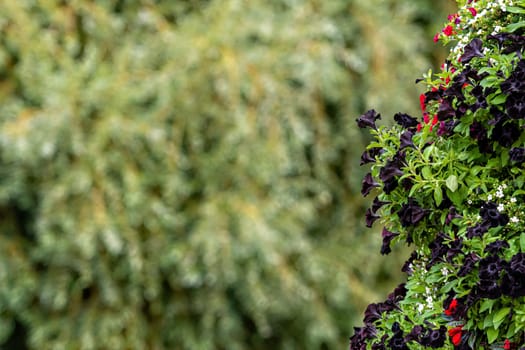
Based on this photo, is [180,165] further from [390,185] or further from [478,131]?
[478,131]

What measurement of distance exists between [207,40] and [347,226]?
124 cm

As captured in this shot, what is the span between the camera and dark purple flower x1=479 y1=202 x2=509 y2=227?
117cm

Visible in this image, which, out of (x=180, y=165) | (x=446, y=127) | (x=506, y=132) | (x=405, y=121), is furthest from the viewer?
(x=180, y=165)

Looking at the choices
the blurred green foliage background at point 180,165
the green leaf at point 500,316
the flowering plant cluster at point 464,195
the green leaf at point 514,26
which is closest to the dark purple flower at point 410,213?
the flowering plant cluster at point 464,195

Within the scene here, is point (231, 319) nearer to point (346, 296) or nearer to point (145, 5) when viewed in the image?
point (346, 296)

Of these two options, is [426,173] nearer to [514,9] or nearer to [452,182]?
[452,182]

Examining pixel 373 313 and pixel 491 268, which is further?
pixel 373 313

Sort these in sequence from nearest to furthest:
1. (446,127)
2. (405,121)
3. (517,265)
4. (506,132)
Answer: (517,265) → (506,132) → (446,127) → (405,121)

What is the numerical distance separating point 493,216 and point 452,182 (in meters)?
0.10

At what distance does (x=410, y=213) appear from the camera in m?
1.31

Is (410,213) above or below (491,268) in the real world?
above

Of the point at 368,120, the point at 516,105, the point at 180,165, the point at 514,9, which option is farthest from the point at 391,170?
the point at 180,165

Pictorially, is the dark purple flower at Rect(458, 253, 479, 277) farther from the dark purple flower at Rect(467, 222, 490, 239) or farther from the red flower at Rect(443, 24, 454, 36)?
the red flower at Rect(443, 24, 454, 36)

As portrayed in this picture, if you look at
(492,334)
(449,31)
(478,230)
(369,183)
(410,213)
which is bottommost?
(492,334)
